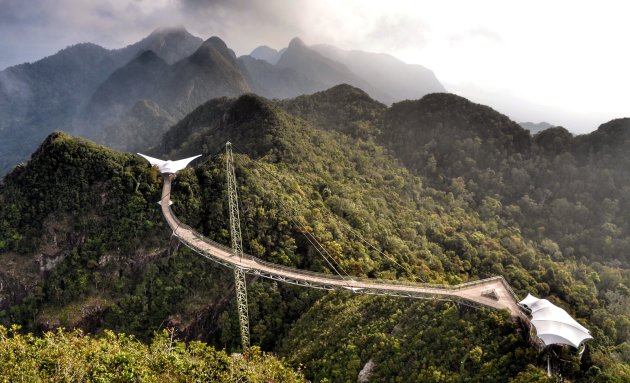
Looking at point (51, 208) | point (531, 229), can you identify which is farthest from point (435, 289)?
point (51, 208)

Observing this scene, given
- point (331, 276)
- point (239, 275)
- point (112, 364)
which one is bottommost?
point (239, 275)

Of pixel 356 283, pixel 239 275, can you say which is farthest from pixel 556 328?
pixel 239 275

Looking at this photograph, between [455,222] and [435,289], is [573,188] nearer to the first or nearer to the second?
[455,222]

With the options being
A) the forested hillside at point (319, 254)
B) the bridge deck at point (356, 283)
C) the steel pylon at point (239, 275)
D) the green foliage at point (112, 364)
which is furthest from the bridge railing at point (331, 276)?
the green foliage at point (112, 364)

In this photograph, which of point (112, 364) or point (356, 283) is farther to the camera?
point (356, 283)

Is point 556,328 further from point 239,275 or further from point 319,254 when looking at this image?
point 239,275

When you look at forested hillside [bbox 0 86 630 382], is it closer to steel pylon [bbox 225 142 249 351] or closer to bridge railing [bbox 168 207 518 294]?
steel pylon [bbox 225 142 249 351]

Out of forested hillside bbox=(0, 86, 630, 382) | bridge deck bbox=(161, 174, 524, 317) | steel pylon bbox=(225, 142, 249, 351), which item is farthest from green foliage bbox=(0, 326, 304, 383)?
bridge deck bbox=(161, 174, 524, 317)

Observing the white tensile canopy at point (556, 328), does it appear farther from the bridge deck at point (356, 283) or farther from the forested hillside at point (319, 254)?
the bridge deck at point (356, 283)

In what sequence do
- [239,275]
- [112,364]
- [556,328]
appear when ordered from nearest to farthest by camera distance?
[112,364] < [556,328] < [239,275]
